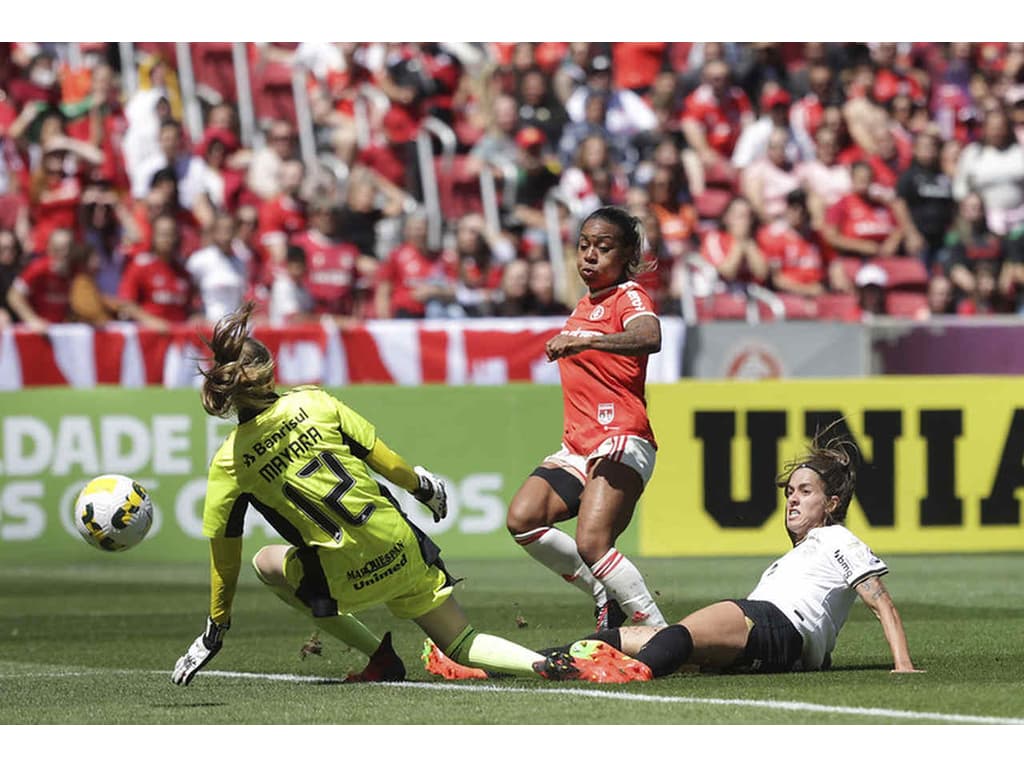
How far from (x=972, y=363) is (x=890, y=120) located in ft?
15.7

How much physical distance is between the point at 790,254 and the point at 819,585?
11.8 m

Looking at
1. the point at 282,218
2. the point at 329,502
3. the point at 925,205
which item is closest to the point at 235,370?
the point at 329,502

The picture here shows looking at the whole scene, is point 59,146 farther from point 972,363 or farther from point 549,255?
point 972,363

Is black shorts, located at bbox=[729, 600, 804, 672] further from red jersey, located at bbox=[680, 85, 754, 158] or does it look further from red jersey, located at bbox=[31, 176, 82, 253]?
red jersey, located at bbox=[680, 85, 754, 158]

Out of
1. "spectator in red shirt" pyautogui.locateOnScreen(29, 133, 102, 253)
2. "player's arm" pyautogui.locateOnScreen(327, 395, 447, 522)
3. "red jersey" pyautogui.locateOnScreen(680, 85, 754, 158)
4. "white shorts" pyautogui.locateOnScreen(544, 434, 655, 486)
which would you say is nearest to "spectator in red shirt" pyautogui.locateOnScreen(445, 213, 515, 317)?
"red jersey" pyautogui.locateOnScreen(680, 85, 754, 158)

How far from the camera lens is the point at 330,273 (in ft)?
61.6

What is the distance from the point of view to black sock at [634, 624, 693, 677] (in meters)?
8.16

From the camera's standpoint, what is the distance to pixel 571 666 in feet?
27.0

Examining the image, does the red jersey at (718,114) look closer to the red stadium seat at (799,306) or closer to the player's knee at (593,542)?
the red stadium seat at (799,306)

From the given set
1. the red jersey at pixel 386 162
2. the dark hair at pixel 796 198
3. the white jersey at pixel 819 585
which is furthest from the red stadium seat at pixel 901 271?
the white jersey at pixel 819 585

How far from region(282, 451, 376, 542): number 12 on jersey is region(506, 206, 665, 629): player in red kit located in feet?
4.46

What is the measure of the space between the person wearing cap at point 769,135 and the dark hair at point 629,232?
1168cm

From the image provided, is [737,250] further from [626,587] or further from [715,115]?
[626,587]

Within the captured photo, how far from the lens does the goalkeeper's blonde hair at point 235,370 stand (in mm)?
7914
